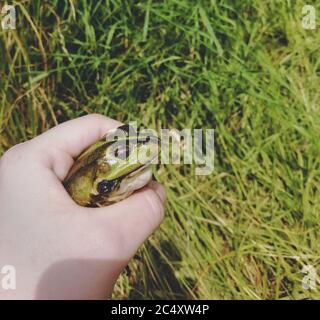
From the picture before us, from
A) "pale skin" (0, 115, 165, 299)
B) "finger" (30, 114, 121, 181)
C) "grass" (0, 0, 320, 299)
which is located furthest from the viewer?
"grass" (0, 0, 320, 299)

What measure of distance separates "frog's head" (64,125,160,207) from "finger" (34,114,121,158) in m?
0.05

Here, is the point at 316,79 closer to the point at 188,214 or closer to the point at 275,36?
the point at 275,36

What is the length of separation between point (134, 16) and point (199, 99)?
A: 281mm

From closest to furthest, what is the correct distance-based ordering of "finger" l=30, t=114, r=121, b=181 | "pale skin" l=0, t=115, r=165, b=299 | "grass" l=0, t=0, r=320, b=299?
"pale skin" l=0, t=115, r=165, b=299
"finger" l=30, t=114, r=121, b=181
"grass" l=0, t=0, r=320, b=299

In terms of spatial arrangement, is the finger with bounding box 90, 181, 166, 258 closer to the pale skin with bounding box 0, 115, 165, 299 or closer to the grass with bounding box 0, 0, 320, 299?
the pale skin with bounding box 0, 115, 165, 299

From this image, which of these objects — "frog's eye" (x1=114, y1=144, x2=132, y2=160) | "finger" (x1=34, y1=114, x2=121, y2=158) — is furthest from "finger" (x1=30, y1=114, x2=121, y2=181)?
"frog's eye" (x1=114, y1=144, x2=132, y2=160)

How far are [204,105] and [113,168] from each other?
660mm

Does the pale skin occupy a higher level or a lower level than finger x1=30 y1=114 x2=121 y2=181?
lower

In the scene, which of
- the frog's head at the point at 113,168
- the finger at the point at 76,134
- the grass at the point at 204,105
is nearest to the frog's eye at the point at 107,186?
the frog's head at the point at 113,168

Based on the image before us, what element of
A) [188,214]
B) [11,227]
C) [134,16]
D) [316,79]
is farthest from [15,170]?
[316,79]

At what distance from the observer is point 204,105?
1.54m

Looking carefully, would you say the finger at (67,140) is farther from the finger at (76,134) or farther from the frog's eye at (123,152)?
the frog's eye at (123,152)

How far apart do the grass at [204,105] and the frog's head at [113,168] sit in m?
0.51

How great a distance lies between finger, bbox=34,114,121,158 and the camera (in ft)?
3.29
